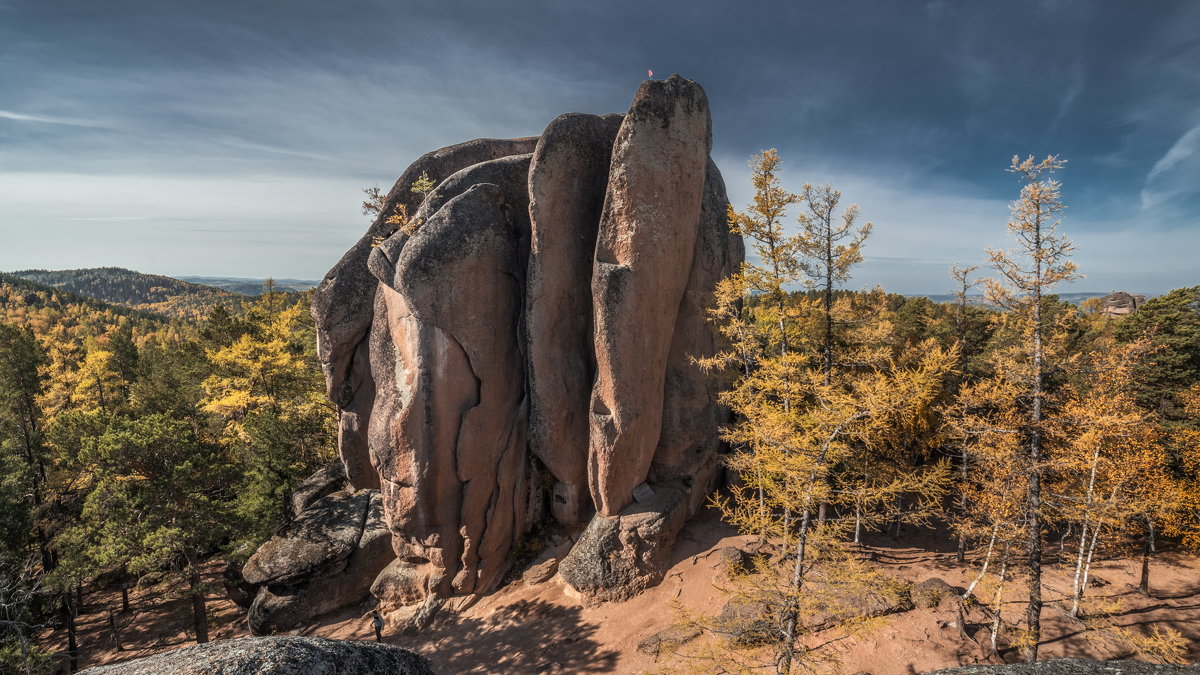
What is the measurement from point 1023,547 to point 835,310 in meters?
10.2

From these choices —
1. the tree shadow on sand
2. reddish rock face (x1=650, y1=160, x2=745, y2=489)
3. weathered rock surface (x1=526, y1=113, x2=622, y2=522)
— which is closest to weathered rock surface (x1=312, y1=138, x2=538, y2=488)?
weathered rock surface (x1=526, y1=113, x2=622, y2=522)

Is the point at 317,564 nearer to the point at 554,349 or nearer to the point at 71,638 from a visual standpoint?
the point at 71,638

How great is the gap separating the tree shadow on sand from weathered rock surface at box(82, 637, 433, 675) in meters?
9.85

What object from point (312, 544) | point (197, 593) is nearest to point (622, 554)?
point (312, 544)

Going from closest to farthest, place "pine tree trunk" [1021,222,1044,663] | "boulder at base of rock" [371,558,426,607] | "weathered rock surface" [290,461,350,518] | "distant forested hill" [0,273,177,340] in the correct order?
"pine tree trunk" [1021,222,1044,663]
"boulder at base of rock" [371,558,426,607]
"weathered rock surface" [290,461,350,518]
"distant forested hill" [0,273,177,340]

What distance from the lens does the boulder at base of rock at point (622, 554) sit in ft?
52.3

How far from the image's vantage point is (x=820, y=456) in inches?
345

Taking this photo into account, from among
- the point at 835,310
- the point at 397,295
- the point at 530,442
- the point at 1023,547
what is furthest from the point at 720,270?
the point at 1023,547

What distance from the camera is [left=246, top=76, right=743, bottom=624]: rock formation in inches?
592

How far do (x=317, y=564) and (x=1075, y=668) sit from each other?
835 inches

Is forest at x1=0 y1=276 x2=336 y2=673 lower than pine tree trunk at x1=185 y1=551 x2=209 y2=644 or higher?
higher

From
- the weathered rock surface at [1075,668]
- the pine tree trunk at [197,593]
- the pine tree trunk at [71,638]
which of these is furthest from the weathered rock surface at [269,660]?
the pine tree trunk at [71,638]

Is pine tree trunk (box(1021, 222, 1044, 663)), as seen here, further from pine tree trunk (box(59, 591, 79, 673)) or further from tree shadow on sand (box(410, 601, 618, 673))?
pine tree trunk (box(59, 591, 79, 673))

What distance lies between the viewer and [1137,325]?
79.5ft
